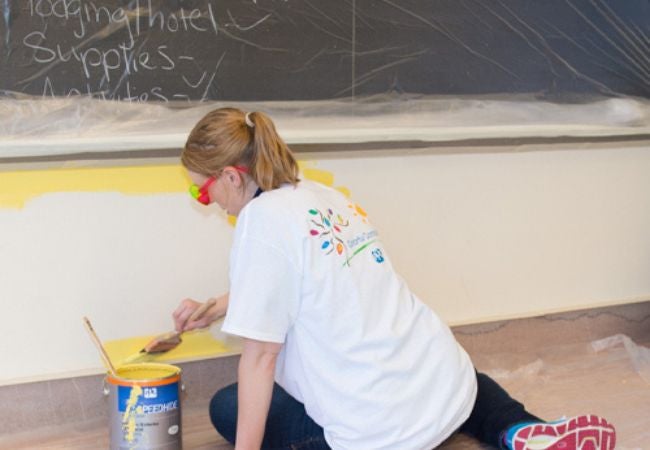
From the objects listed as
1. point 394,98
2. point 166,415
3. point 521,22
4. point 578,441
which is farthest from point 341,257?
point 521,22

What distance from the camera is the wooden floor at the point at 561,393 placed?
2240 millimetres

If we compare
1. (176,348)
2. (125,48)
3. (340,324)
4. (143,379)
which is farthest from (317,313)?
(125,48)

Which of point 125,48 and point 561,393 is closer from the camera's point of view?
point 125,48

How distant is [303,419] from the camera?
2.03 m

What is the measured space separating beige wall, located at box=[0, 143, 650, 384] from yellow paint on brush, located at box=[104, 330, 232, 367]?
0.02m

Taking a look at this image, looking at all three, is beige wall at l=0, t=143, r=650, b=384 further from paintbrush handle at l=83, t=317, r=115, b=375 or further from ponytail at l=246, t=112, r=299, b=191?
ponytail at l=246, t=112, r=299, b=191

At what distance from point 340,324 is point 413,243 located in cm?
88

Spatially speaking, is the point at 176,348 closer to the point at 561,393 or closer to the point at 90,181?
the point at 90,181

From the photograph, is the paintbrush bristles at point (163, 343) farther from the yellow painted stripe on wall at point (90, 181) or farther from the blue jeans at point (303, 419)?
the yellow painted stripe on wall at point (90, 181)

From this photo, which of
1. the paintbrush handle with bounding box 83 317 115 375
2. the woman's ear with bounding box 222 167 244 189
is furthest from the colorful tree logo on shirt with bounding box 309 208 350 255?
the paintbrush handle with bounding box 83 317 115 375

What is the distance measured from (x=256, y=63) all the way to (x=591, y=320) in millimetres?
1356

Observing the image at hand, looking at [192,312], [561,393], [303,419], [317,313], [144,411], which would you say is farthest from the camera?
[561,393]

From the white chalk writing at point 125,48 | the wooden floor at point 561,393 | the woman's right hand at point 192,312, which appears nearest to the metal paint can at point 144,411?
the woman's right hand at point 192,312

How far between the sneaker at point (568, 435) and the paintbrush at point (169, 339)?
724 millimetres
